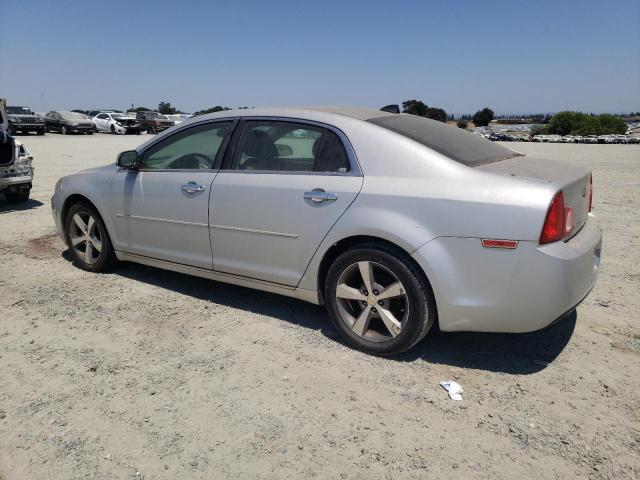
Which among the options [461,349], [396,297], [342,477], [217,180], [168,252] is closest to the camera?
[342,477]

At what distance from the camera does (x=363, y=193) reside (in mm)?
3373

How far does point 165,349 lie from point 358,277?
142 centimetres

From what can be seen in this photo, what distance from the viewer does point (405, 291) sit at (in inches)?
129

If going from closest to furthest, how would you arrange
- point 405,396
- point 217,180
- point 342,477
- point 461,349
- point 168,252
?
1. point 342,477
2. point 405,396
3. point 461,349
4. point 217,180
5. point 168,252

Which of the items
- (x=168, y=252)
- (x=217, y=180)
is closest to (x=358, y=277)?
(x=217, y=180)

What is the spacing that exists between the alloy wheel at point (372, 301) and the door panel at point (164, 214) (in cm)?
128

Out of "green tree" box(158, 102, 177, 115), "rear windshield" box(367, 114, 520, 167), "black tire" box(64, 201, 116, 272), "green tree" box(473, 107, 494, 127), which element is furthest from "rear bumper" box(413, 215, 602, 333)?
"green tree" box(473, 107, 494, 127)

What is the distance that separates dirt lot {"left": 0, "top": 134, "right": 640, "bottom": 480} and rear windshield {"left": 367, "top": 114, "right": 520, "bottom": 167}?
1102mm

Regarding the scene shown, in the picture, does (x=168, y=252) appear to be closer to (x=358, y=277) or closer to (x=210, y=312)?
(x=210, y=312)

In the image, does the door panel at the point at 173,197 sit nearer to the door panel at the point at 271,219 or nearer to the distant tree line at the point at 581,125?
the door panel at the point at 271,219

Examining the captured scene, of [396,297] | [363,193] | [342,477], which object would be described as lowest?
[342,477]

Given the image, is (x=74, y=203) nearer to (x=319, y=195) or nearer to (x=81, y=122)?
(x=319, y=195)

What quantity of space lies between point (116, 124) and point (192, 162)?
3836cm

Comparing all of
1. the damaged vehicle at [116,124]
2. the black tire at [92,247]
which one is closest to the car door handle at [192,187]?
the black tire at [92,247]
